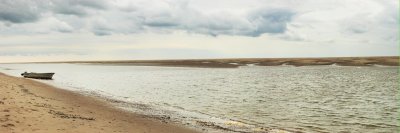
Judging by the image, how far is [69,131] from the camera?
14445 millimetres

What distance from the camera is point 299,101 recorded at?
30672 mm

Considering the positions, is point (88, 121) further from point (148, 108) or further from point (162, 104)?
point (162, 104)

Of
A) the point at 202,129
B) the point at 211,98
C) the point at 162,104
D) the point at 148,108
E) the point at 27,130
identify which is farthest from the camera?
the point at 211,98

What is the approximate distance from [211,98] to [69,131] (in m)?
19.4

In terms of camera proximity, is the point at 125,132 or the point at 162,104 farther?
the point at 162,104

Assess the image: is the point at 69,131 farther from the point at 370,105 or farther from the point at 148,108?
the point at 370,105

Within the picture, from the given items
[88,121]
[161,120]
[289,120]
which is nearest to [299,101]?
[289,120]

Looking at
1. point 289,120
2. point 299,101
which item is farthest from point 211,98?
point 289,120

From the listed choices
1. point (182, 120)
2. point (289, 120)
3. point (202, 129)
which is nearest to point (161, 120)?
point (182, 120)

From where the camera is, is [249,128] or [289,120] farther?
[289,120]

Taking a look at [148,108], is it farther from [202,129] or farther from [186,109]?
[202,129]

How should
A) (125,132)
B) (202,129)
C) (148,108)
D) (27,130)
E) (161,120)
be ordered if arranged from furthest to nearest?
(148,108) → (161,120) → (202,129) → (125,132) → (27,130)

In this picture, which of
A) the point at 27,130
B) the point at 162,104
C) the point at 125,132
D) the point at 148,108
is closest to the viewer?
the point at 27,130

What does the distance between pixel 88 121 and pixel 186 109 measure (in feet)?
33.2
